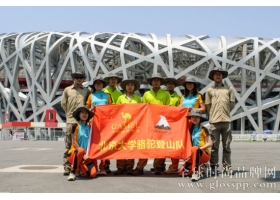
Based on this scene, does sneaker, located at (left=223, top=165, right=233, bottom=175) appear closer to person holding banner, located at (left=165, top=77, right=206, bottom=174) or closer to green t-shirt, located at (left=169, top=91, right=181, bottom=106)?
person holding banner, located at (left=165, top=77, right=206, bottom=174)

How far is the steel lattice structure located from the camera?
5062 centimetres

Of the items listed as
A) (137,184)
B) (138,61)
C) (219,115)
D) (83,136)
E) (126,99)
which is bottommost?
(137,184)

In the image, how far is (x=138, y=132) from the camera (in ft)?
26.8

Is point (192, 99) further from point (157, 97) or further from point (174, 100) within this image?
point (157, 97)

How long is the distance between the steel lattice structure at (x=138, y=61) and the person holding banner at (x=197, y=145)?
40470mm

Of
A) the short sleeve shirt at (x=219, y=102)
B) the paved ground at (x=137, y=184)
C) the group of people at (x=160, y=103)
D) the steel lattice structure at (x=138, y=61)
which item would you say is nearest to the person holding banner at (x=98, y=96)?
the group of people at (x=160, y=103)

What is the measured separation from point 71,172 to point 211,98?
3.27 meters

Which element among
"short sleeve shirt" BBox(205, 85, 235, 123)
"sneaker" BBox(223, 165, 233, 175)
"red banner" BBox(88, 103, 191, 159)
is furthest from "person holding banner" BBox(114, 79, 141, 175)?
"sneaker" BBox(223, 165, 233, 175)

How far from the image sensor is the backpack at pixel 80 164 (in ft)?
24.5

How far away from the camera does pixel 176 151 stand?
7.96 metres

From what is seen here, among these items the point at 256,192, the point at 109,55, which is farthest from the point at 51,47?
the point at 256,192

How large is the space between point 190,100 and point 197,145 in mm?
1003

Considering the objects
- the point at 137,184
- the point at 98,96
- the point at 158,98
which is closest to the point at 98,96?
the point at 98,96

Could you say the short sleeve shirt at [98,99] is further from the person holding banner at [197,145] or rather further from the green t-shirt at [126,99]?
the person holding banner at [197,145]
